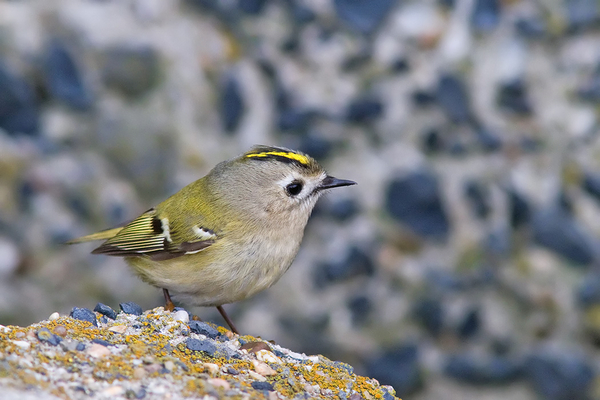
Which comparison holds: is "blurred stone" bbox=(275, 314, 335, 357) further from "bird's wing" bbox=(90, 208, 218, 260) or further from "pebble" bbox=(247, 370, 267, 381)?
"pebble" bbox=(247, 370, 267, 381)

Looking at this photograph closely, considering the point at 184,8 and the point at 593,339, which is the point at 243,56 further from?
the point at 593,339

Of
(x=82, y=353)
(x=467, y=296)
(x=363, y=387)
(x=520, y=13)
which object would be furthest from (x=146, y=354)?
(x=520, y=13)

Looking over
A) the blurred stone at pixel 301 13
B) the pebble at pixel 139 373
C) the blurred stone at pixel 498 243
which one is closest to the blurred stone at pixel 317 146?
the blurred stone at pixel 301 13

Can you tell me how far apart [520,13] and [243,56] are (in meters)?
1.60

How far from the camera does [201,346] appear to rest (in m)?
2.03

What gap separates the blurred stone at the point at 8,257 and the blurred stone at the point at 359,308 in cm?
185

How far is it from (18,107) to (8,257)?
816mm

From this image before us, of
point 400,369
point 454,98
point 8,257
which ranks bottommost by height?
point 400,369

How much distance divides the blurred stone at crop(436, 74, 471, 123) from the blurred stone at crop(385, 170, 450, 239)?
1.23 ft

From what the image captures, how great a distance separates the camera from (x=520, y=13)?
13.0 feet

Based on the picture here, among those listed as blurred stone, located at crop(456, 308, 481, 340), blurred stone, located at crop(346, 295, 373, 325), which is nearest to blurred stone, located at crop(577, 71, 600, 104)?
blurred stone, located at crop(456, 308, 481, 340)

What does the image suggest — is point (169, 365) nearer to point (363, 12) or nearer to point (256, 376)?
point (256, 376)

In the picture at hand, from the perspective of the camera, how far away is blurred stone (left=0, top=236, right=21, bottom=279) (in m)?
3.76

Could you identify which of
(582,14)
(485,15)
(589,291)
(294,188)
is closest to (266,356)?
(294,188)
